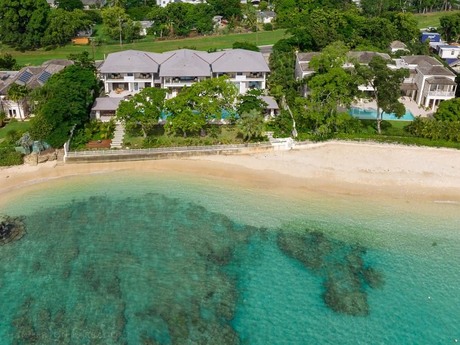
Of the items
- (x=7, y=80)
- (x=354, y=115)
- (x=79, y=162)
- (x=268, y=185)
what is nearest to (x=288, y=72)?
(x=354, y=115)

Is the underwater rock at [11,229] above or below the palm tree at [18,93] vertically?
below

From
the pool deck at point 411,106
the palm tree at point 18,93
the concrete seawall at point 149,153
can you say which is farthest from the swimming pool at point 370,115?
the palm tree at point 18,93

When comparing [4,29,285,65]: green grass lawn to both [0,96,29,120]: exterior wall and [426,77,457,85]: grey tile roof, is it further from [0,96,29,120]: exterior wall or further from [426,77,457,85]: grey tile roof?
[426,77,457,85]: grey tile roof

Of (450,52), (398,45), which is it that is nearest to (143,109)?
(398,45)

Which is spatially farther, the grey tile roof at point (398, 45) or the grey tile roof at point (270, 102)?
the grey tile roof at point (398, 45)

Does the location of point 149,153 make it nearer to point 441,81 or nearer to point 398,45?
point 441,81

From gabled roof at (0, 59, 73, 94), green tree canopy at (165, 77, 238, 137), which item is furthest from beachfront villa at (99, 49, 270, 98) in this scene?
green tree canopy at (165, 77, 238, 137)

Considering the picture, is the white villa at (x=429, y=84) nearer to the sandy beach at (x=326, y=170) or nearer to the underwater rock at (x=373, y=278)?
the sandy beach at (x=326, y=170)
